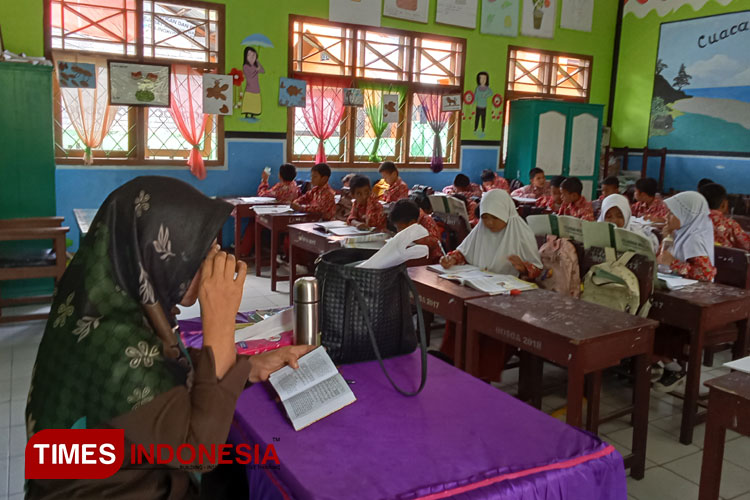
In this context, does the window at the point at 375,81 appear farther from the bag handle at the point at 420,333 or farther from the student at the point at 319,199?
the bag handle at the point at 420,333

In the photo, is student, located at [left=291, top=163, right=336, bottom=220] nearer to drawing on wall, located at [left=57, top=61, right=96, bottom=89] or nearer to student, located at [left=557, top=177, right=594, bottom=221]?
student, located at [left=557, top=177, right=594, bottom=221]

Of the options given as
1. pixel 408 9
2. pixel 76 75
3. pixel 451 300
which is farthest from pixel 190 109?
pixel 451 300

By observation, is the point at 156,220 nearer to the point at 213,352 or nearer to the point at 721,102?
the point at 213,352

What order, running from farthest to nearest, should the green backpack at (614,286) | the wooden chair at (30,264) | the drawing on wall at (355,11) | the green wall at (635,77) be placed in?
Result: 1. the green wall at (635,77)
2. the drawing on wall at (355,11)
3. the wooden chair at (30,264)
4. the green backpack at (614,286)

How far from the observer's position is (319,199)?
5.71m

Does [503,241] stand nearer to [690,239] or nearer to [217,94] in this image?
[690,239]

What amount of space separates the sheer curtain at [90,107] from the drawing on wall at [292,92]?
5.96ft

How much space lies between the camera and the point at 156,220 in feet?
3.67

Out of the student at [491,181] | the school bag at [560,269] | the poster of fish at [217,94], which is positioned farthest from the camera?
the student at [491,181]

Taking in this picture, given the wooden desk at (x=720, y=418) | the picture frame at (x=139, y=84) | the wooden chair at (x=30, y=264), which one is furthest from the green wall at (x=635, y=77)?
the wooden desk at (x=720, y=418)

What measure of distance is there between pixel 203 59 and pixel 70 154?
66.8 inches

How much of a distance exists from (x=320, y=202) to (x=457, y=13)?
12.8ft

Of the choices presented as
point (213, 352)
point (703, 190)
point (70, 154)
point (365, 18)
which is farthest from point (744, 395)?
point (365, 18)

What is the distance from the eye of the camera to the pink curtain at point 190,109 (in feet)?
20.9
